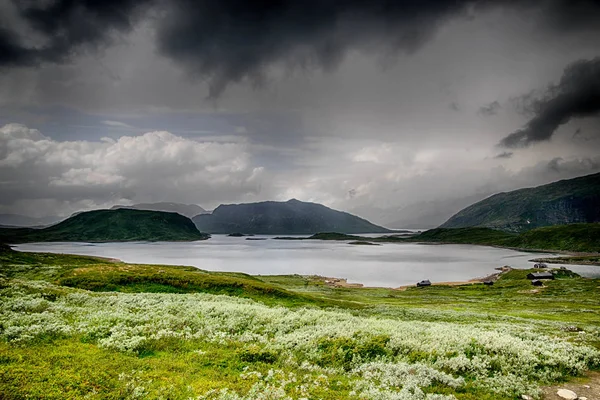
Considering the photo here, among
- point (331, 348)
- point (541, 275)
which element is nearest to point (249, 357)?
point (331, 348)

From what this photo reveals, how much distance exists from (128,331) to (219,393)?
8.90 metres

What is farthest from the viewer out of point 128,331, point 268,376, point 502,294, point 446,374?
point 502,294

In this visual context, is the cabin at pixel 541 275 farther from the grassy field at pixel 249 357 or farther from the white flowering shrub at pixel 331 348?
the white flowering shrub at pixel 331 348

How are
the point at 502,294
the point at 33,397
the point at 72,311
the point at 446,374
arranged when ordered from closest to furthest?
the point at 33,397 < the point at 446,374 < the point at 72,311 < the point at 502,294

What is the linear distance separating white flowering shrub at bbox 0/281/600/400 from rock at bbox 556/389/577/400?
83 cm

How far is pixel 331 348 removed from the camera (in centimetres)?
1661

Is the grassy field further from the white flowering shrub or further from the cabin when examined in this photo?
the cabin

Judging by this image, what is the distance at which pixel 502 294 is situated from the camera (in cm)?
9494

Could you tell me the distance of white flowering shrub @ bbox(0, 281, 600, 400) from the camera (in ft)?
42.3

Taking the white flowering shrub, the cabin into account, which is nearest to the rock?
the white flowering shrub

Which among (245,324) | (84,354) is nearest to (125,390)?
(84,354)

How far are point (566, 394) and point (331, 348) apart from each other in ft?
32.0

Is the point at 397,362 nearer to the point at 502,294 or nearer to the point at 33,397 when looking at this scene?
the point at 33,397

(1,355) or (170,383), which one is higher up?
(1,355)
